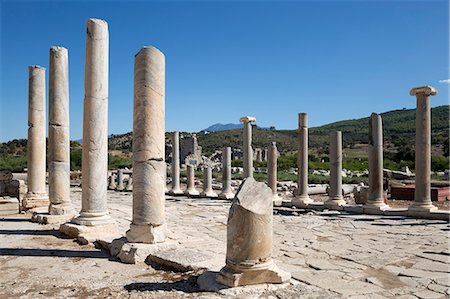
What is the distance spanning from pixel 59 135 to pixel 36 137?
2.24 m

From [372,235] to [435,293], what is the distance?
4633 mm

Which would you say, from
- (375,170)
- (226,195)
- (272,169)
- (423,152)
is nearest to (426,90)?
(423,152)

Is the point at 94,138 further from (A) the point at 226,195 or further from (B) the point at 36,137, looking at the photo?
(A) the point at 226,195

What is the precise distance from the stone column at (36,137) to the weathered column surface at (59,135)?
186cm

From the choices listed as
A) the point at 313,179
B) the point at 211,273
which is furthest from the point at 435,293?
the point at 313,179

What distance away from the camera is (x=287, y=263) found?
7.16 m

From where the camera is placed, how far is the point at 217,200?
1962 cm

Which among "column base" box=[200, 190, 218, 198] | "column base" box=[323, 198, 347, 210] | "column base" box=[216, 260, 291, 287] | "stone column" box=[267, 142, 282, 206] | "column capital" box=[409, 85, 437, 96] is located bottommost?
"column base" box=[200, 190, 218, 198]

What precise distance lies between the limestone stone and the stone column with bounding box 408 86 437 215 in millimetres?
9383

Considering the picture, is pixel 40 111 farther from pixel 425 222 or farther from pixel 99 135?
pixel 425 222

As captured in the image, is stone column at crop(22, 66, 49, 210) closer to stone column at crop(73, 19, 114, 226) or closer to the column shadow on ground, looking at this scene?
stone column at crop(73, 19, 114, 226)

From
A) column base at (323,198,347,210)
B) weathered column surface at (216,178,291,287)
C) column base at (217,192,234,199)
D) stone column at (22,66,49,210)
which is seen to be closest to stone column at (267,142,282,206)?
column base at (217,192,234,199)

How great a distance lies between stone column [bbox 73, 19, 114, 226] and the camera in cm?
923

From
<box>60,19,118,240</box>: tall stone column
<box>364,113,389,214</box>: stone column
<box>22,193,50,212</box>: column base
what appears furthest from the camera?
<box>364,113,389,214</box>: stone column
